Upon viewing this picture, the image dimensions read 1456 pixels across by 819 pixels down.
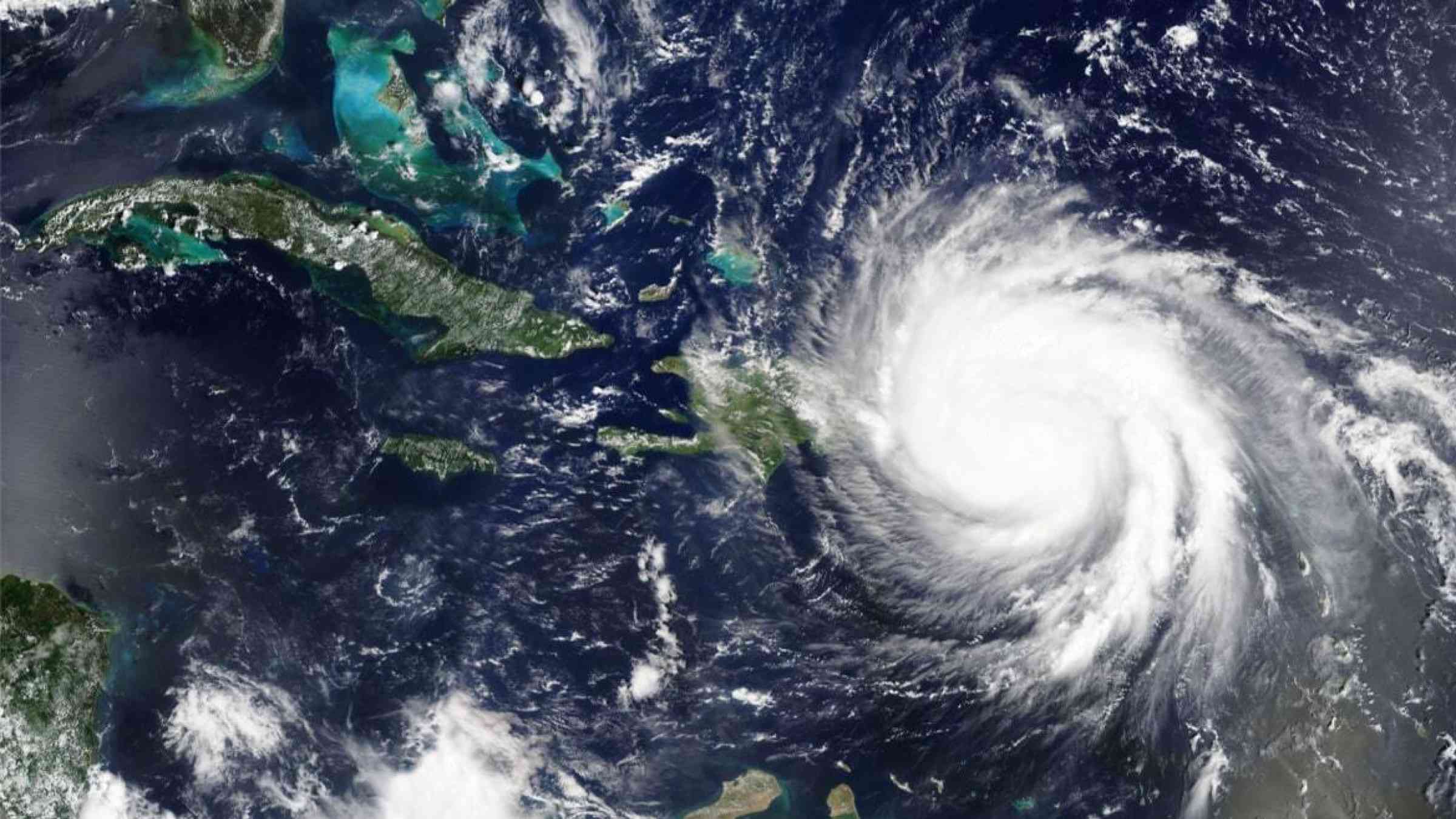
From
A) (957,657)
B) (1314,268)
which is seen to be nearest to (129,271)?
(957,657)

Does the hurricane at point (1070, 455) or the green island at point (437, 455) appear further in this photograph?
the green island at point (437, 455)

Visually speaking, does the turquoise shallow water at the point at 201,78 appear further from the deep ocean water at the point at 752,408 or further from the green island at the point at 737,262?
the green island at the point at 737,262

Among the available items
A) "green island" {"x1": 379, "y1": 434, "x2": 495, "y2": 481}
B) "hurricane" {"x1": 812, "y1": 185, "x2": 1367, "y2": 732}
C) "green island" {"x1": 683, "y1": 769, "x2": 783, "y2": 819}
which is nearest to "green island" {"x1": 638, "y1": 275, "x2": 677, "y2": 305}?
"hurricane" {"x1": 812, "y1": 185, "x2": 1367, "y2": 732}

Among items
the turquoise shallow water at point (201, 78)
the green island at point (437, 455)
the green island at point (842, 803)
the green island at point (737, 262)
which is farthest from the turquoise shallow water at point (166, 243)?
the green island at point (842, 803)

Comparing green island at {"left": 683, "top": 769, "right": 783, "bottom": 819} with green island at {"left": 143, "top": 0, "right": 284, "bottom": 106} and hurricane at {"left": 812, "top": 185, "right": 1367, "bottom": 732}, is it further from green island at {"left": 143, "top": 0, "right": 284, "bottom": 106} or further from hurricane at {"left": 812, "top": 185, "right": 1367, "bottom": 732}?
green island at {"left": 143, "top": 0, "right": 284, "bottom": 106}

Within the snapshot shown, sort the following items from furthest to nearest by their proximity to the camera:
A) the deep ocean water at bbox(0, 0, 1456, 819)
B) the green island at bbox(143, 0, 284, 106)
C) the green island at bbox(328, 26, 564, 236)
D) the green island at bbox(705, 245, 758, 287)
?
the green island at bbox(143, 0, 284, 106), the green island at bbox(328, 26, 564, 236), the green island at bbox(705, 245, 758, 287), the deep ocean water at bbox(0, 0, 1456, 819)

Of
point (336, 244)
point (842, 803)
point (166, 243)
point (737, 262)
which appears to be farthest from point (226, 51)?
point (842, 803)
